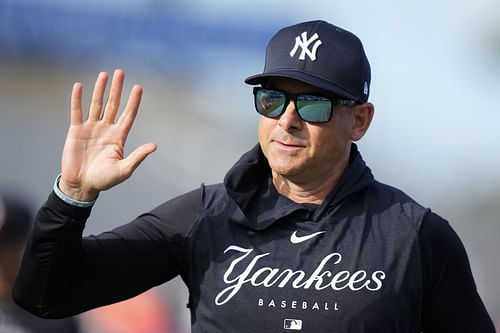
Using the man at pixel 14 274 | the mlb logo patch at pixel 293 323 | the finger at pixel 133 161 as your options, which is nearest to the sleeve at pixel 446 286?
the mlb logo patch at pixel 293 323

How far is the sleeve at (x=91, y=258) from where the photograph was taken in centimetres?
304

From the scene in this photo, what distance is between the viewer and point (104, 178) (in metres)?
3.05

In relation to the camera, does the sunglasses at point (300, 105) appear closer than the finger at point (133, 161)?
No

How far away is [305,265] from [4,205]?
2.93m

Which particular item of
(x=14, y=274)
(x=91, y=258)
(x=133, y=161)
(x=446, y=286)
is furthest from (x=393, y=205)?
(x=14, y=274)

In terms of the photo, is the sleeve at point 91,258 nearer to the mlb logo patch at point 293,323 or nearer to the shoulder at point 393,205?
the mlb logo patch at point 293,323

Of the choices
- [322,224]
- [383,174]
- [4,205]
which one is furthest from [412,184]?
[322,224]

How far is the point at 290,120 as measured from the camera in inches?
124

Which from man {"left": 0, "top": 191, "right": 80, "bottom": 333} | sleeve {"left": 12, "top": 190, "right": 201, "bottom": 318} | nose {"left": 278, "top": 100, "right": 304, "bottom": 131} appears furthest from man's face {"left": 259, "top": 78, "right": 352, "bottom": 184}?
man {"left": 0, "top": 191, "right": 80, "bottom": 333}

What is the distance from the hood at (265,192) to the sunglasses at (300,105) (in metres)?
0.19

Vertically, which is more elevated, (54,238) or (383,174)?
(54,238)

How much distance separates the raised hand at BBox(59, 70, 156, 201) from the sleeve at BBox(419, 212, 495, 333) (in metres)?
0.83

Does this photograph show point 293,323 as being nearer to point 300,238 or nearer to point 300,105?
point 300,238

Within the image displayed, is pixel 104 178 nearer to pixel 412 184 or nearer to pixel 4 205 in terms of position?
pixel 4 205
